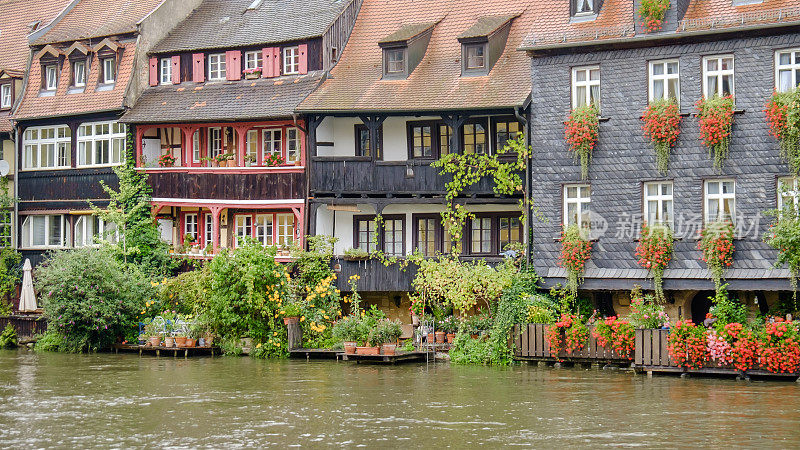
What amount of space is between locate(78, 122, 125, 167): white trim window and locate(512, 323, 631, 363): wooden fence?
1799cm

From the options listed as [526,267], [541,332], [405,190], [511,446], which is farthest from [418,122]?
[511,446]

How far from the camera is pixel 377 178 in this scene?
4219 centimetres

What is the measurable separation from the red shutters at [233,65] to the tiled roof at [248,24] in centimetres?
32

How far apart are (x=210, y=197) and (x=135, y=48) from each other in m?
6.84

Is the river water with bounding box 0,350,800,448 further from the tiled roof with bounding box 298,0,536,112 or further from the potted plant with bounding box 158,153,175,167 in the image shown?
the potted plant with bounding box 158,153,175,167

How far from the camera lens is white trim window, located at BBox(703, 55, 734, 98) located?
3575 centimetres

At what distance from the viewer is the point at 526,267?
38812 mm

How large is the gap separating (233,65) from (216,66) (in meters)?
0.92

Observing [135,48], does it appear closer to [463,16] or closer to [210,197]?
[210,197]

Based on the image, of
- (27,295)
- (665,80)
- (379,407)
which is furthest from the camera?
(27,295)

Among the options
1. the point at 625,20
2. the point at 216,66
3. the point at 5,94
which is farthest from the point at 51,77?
the point at 625,20

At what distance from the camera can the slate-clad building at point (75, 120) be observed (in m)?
48.4

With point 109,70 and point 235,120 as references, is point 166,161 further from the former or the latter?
point 109,70

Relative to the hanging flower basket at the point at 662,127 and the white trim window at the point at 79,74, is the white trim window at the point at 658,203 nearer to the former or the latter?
the hanging flower basket at the point at 662,127
